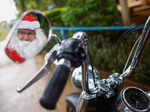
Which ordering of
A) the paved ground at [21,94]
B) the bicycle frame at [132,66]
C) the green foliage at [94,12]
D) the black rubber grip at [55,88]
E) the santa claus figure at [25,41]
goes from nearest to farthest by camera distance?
the black rubber grip at [55,88] → the bicycle frame at [132,66] → the santa claus figure at [25,41] → the paved ground at [21,94] → the green foliage at [94,12]

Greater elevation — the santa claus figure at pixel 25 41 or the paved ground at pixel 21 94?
the santa claus figure at pixel 25 41

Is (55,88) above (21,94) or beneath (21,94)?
above

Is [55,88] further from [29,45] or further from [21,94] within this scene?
[21,94]

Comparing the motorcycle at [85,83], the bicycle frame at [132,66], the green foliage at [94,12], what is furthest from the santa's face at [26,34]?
the green foliage at [94,12]

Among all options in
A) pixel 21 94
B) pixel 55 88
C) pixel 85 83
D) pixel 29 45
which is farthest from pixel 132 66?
pixel 21 94

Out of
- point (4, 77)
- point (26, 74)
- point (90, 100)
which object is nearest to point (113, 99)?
point (90, 100)

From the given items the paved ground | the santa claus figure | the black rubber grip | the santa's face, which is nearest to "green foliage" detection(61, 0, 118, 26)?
the paved ground

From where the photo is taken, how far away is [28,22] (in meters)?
0.92

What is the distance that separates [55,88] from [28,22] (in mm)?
580

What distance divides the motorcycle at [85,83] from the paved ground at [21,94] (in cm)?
182

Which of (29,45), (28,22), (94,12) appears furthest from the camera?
(94,12)

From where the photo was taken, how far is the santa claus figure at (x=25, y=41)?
851 millimetres

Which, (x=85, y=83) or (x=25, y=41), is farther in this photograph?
(x=25, y=41)

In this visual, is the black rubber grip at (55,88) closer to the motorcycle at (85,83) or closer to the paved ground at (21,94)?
the motorcycle at (85,83)
